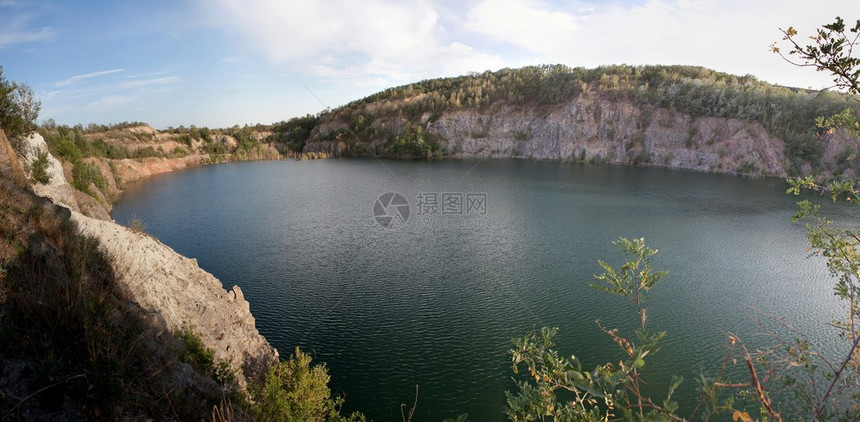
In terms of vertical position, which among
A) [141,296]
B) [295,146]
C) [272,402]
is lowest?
[272,402]

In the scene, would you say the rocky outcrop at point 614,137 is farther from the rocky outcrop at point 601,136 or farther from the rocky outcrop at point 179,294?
the rocky outcrop at point 179,294

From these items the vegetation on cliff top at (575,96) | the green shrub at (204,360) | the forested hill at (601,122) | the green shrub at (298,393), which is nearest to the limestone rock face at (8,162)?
the green shrub at (204,360)

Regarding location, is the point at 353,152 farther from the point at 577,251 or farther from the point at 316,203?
the point at 577,251

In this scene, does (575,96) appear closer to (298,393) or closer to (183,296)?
(183,296)

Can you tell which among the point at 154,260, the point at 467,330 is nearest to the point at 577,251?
the point at 467,330

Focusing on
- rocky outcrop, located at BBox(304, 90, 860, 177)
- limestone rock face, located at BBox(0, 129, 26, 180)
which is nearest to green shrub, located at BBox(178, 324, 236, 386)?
limestone rock face, located at BBox(0, 129, 26, 180)

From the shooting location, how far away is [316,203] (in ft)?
123

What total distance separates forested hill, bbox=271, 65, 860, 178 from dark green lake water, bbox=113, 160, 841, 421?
23252 mm

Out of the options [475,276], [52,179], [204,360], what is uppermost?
[52,179]

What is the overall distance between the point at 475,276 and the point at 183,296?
1256 cm

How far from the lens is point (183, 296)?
41.4 feet

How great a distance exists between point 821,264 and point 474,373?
22029 mm

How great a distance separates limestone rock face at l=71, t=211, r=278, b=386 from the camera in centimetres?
1140

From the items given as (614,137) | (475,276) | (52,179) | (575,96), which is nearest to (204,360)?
(475,276)
